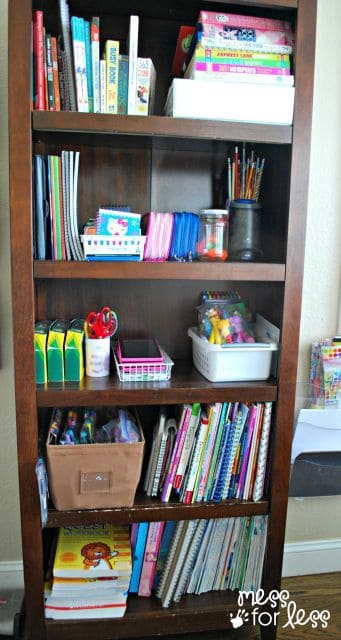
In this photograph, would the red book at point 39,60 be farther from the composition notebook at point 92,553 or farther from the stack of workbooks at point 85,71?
the composition notebook at point 92,553

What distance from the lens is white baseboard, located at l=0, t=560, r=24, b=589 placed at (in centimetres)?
175

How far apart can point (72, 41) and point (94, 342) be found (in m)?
0.73

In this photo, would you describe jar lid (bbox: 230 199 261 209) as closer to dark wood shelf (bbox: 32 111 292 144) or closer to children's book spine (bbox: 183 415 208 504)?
dark wood shelf (bbox: 32 111 292 144)

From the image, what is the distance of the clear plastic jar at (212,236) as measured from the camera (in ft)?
4.63

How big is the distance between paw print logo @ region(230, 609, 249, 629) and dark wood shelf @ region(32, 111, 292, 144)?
4.29 ft

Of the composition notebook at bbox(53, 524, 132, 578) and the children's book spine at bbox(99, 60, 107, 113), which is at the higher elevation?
the children's book spine at bbox(99, 60, 107, 113)

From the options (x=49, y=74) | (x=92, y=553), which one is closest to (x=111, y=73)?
(x=49, y=74)

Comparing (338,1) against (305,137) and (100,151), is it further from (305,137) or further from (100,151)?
(100,151)

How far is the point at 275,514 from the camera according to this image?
1447mm

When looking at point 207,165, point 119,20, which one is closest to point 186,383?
point 207,165

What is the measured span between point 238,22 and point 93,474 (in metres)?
1.18

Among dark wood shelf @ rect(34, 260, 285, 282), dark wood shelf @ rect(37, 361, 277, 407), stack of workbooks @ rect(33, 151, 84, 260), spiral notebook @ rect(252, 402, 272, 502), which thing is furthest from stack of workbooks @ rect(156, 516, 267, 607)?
stack of workbooks @ rect(33, 151, 84, 260)

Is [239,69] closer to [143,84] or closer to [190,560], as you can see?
[143,84]

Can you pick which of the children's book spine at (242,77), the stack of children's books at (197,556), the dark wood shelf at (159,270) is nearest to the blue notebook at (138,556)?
the stack of children's books at (197,556)
